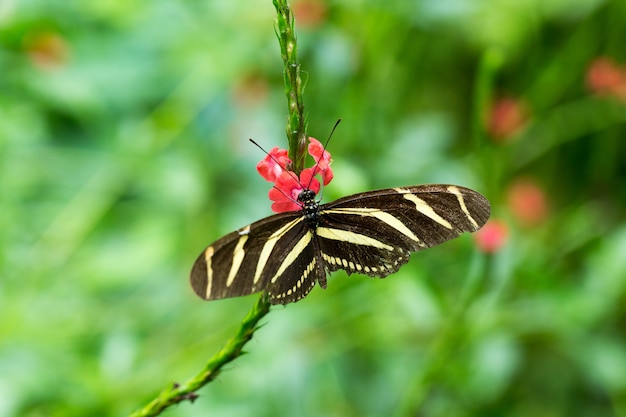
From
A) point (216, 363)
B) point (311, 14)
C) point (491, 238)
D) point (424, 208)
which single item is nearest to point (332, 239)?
point (424, 208)

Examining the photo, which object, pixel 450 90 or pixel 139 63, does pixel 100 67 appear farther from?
pixel 450 90

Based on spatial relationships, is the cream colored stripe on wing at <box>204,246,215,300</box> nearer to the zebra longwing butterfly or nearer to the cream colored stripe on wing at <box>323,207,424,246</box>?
the zebra longwing butterfly

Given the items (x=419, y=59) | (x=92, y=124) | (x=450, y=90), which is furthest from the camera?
(x=450, y=90)

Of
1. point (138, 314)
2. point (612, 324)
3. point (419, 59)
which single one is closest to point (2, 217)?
point (138, 314)

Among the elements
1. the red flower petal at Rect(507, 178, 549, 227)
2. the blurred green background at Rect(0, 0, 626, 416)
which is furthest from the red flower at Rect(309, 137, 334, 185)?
the red flower petal at Rect(507, 178, 549, 227)

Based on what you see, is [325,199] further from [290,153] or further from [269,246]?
[290,153]

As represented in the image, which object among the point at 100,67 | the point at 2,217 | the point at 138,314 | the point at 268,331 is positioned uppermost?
the point at 100,67

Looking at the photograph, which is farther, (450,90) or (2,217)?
(450,90)
